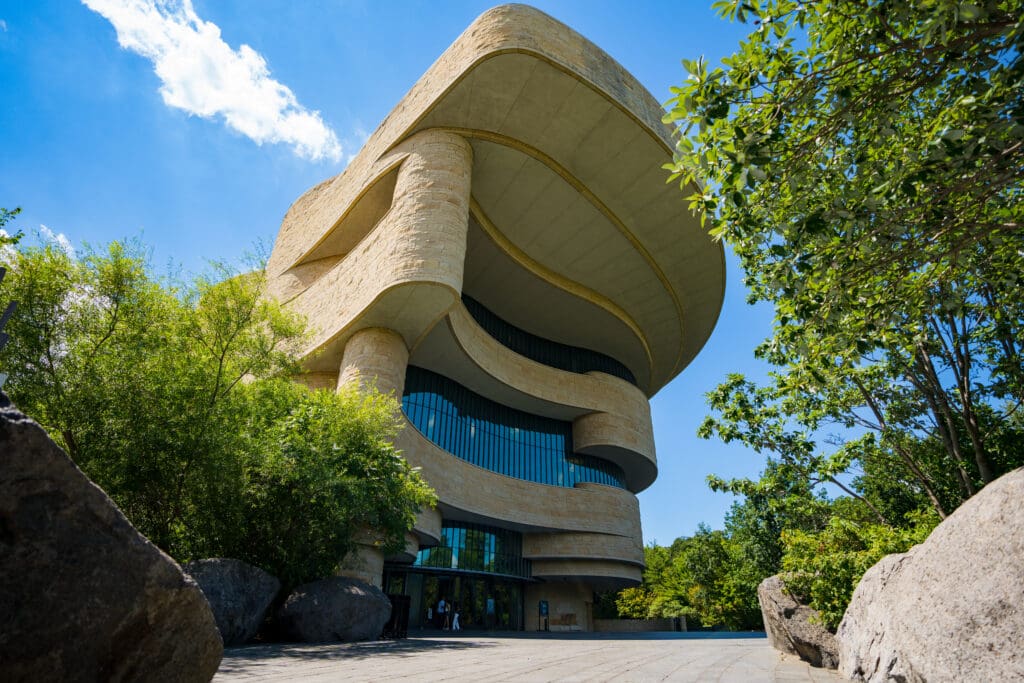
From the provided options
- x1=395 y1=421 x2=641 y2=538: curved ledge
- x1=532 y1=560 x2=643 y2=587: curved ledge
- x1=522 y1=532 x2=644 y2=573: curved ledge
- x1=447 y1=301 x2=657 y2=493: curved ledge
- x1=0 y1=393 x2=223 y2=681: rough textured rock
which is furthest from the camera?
x1=532 y1=560 x2=643 y2=587: curved ledge

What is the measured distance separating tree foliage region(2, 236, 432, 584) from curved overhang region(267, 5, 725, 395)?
5599 mm

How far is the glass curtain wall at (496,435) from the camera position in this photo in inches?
886

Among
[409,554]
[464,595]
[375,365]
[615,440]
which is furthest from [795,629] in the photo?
[615,440]

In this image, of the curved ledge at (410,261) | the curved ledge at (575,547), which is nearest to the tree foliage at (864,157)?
the curved ledge at (410,261)

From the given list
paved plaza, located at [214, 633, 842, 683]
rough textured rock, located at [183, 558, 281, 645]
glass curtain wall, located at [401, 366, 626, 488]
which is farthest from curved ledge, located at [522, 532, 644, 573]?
rough textured rock, located at [183, 558, 281, 645]

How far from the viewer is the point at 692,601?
35.6 m

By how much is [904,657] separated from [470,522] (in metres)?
21.4

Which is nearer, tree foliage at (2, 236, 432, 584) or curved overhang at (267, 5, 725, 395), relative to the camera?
tree foliage at (2, 236, 432, 584)

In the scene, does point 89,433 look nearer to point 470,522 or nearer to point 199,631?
point 199,631

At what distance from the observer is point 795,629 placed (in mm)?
8219

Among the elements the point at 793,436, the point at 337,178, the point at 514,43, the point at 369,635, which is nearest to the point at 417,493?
the point at 369,635

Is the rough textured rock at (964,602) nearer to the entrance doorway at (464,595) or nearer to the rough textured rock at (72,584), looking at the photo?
the rough textured rock at (72,584)

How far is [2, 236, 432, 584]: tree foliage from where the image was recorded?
9.73 m

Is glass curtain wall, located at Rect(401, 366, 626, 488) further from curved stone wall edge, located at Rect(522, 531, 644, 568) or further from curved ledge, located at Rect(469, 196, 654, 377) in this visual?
curved ledge, located at Rect(469, 196, 654, 377)
